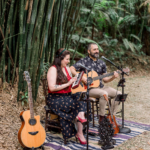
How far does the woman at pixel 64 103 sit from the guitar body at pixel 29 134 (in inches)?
13.5

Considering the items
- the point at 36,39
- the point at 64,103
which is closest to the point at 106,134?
the point at 64,103

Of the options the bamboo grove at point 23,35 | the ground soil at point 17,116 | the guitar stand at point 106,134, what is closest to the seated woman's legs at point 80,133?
the guitar stand at point 106,134

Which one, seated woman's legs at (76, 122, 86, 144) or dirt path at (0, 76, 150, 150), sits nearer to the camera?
dirt path at (0, 76, 150, 150)

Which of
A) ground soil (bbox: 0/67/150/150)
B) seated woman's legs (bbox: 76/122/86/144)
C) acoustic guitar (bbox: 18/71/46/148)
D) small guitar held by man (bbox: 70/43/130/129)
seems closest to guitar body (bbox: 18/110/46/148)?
acoustic guitar (bbox: 18/71/46/148)

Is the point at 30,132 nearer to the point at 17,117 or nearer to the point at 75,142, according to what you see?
the point at 75,142

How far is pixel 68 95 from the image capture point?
2572 mm

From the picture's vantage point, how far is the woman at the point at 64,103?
2363mm

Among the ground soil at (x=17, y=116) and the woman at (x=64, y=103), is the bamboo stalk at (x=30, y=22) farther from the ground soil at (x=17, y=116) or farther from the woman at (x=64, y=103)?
the ground soil at (x=17, y=116)

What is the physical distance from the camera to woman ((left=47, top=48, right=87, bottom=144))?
236 centimetres

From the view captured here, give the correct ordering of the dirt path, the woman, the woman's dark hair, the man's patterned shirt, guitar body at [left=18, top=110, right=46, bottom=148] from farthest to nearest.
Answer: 1. the man's patterned shirt
2. the woman's dark hair
3. the woman
4. the dirt path
5. guitar body at [left=18, top=110, right=46, bottom=148]

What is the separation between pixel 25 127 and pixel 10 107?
831mm

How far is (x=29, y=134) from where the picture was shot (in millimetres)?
2031

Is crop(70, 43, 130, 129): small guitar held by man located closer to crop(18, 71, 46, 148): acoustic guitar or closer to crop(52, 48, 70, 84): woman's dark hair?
crop(52, 48, 70, 84): woman's dark hair

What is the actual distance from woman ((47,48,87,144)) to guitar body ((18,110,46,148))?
0.34 meters
